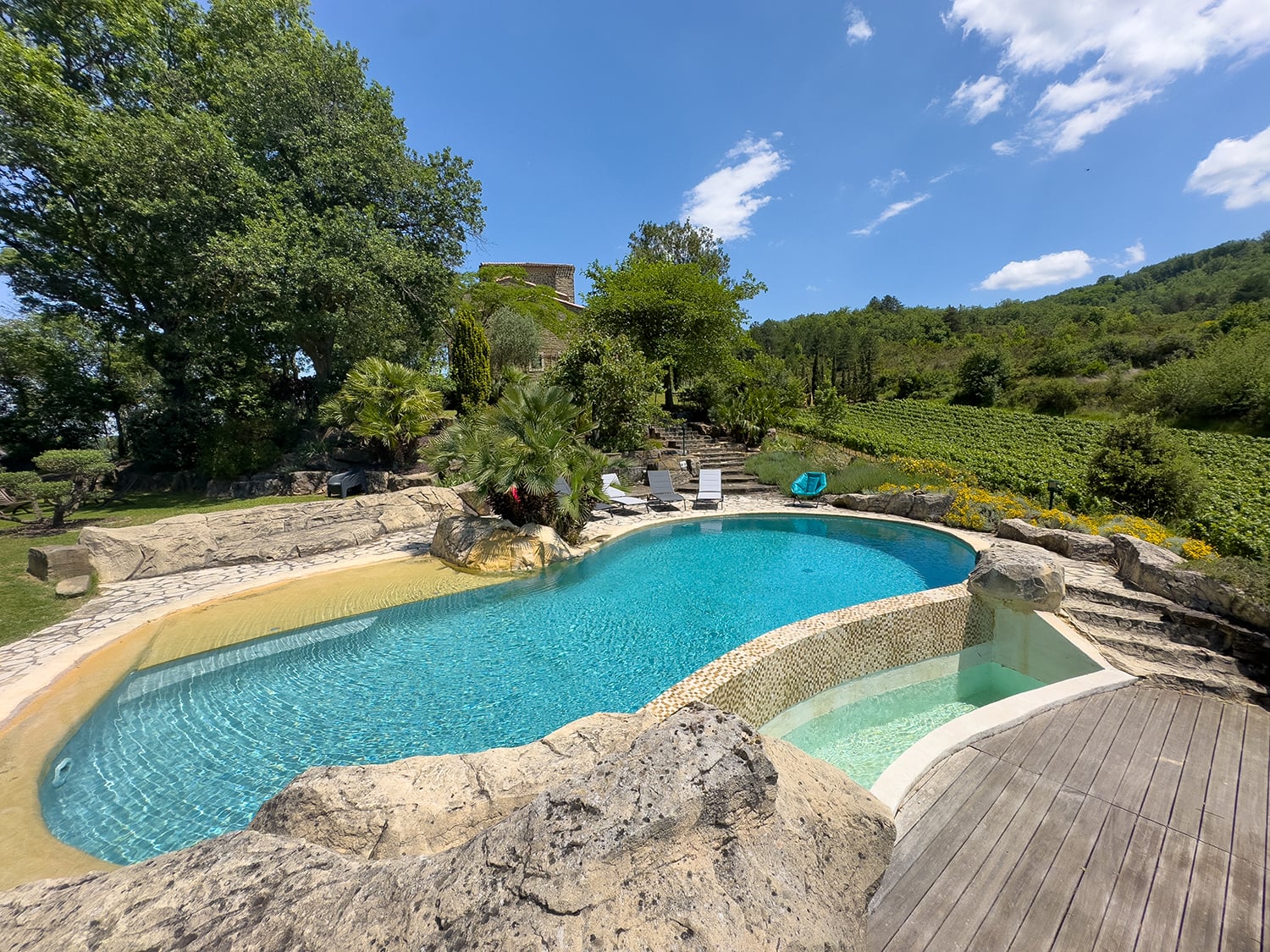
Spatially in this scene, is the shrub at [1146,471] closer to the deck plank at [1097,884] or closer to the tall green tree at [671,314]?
the deck plank at [1097,884]

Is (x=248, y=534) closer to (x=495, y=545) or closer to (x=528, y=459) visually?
(x=495, y=545)

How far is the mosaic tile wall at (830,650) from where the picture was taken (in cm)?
401

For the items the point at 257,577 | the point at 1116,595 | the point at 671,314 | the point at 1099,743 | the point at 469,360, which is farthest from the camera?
the point at 671,314

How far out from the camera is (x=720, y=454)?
53.0 ft

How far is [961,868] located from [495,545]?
7004 millimetres

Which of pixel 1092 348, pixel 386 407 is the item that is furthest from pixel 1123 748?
pixel 1092 348

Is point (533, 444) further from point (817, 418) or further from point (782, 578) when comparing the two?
point (817, 418)

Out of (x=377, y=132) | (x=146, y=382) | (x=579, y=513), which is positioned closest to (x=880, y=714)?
(x=579, y=513)

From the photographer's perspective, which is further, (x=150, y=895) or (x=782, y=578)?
(x=782, y=578)

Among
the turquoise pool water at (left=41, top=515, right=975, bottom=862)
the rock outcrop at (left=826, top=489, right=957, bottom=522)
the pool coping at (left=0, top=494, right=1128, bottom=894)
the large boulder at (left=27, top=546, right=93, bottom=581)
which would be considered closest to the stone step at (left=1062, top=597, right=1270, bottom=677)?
the pool coping at (left=0, top=494, right=1128, bottom=894)

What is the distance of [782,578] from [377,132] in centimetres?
1588

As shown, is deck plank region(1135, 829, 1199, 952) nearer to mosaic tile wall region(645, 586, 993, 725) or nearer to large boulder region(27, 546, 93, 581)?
mosaic tile wall region(645, 586, 993, 725)

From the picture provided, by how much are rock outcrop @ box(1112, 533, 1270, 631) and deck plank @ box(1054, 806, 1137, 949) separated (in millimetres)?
3183

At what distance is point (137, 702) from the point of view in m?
4.59
